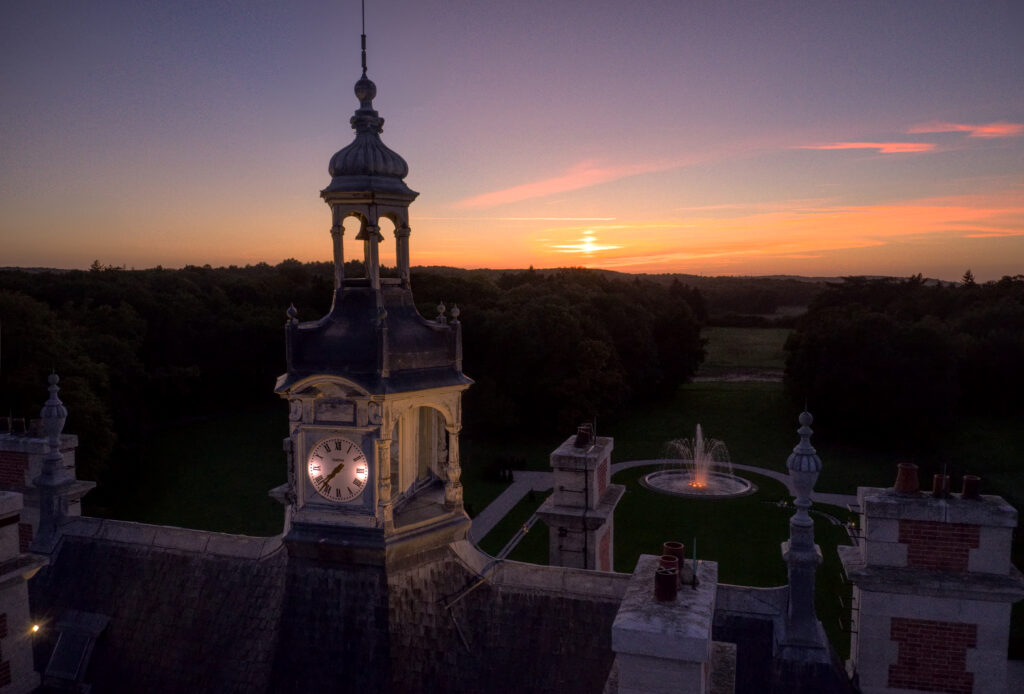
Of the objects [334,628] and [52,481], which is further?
[52,481]

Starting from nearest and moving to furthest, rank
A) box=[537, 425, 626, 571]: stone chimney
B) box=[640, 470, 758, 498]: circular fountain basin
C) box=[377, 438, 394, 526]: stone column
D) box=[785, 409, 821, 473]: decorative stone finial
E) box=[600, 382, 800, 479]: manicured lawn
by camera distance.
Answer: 1. box=[785, 409, 821, 473]: decorative stone finial
2. box=[377, 438, 394, 526]: stone column
3. box=[537, 425, 626, 571]: stone chimney
4. box=[640, 470, 758, 498]: circular fountain basin
5. box=[600, 382, 800, 479]: manicured lawn

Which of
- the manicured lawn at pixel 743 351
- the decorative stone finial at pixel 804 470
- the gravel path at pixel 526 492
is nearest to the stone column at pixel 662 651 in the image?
the decorative stone finial at pixel 804 470

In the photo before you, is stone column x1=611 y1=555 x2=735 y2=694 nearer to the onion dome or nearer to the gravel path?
the onion dome

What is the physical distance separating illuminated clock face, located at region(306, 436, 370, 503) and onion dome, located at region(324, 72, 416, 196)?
12.8 feet

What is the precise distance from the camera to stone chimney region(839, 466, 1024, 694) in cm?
1016

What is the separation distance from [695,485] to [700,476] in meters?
1.99

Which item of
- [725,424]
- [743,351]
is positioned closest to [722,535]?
[725,424]

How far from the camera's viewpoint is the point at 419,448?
1378cm

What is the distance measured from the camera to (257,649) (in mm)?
11383

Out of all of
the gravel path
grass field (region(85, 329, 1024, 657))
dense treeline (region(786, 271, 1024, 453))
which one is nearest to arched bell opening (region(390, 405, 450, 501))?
grass field (region(85, 329, 1024, 657))

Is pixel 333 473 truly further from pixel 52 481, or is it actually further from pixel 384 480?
pixel 52 481

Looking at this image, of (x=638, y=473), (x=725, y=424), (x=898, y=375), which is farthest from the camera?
(x=725, y=424)

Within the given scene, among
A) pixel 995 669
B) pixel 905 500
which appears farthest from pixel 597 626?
pixel 995 669

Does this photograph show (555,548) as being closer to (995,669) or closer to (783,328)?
(995,669)
